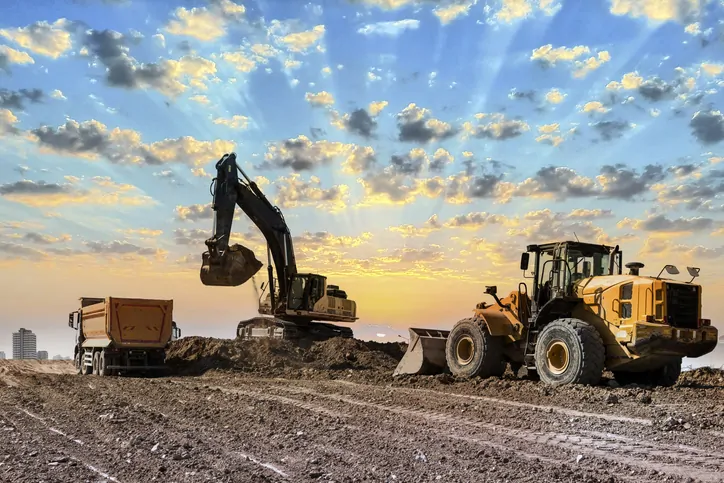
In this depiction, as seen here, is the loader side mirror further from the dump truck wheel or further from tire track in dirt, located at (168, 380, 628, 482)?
the dump truck wheel

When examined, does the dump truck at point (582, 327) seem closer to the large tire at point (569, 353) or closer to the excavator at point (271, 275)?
the large tire at point (569, 353)

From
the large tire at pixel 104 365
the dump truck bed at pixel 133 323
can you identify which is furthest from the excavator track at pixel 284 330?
the large tire at pixel 104 365

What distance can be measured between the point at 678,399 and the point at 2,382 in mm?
17715

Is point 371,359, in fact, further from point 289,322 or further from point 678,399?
point 678,399

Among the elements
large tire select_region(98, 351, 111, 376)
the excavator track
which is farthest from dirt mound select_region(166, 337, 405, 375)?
large tire select_region(98, 351, 111, 376)

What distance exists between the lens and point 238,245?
23172mm

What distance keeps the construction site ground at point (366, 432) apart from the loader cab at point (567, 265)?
2.15m

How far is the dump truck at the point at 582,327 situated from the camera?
1407cm

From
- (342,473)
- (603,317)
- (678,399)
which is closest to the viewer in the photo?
(342,473)

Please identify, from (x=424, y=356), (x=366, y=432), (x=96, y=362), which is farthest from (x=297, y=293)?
(x=366, y=432)

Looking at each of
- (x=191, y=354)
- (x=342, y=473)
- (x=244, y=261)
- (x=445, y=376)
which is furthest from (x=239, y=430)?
(x=191, y=354)

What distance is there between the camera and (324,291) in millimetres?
26734

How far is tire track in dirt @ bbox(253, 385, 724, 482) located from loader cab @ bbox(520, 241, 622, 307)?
6.04 metres

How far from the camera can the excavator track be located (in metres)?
26.5
